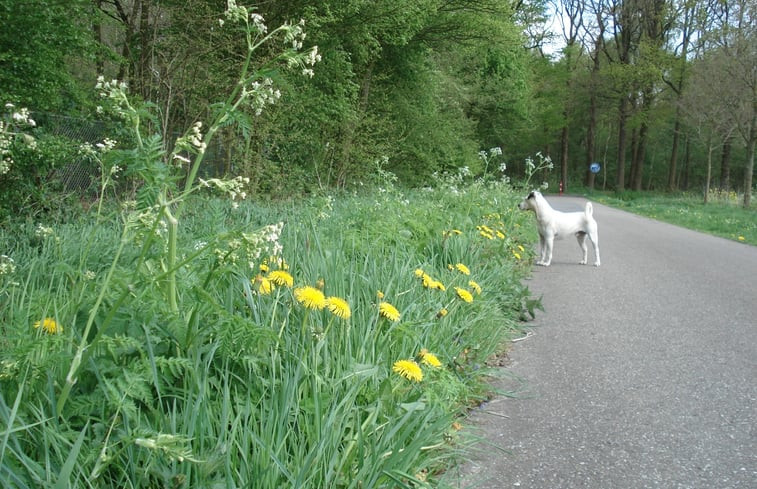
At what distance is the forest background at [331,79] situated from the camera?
320 inches

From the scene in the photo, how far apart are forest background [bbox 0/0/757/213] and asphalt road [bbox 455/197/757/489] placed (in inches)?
74.3

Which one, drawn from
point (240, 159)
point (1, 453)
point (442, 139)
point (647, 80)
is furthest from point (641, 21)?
point (1, 453)

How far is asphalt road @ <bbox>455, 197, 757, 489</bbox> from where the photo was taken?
2557mm

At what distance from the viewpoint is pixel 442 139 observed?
747 inches

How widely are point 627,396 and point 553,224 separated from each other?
5.10 m

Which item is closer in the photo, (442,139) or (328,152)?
(328,152)

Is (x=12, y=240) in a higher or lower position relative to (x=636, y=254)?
higher

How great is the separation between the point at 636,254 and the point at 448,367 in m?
7.66

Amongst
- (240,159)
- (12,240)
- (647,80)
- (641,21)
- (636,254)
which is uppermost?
(641,21)

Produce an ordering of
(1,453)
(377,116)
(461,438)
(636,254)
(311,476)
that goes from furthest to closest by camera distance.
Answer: (377,116) → (636,254) → (461,438) → (311,476) → (1,453)

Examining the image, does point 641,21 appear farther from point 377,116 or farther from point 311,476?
point 311,476

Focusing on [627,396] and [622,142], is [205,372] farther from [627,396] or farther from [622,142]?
[622,142]

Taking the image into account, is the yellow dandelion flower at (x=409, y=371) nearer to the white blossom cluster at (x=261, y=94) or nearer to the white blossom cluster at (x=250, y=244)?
the white blossom cluster at (x=250, y=244)

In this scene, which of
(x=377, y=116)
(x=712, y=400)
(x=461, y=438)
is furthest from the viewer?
(x=377, y=116)
